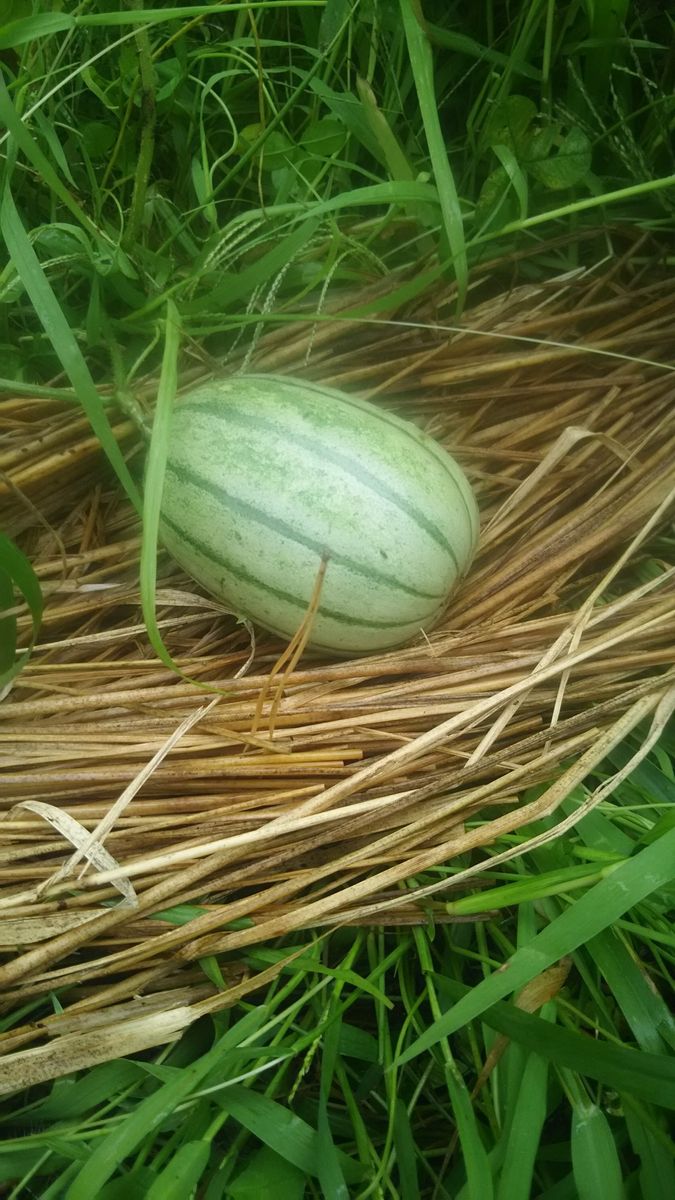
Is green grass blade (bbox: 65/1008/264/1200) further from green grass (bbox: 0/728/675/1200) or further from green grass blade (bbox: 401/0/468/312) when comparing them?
green grass blade (bbox: 401/0/468/312)

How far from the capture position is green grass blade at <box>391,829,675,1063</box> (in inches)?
31.9

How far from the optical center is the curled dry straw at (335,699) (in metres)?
0.94

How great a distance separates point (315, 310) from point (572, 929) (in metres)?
0.93

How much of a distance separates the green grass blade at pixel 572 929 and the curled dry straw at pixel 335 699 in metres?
0.09

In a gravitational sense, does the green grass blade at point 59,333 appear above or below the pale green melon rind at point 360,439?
above

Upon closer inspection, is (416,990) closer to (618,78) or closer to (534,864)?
(534,864)

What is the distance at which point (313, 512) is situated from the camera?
1047 millimetres

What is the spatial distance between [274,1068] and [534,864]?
36 centimetres

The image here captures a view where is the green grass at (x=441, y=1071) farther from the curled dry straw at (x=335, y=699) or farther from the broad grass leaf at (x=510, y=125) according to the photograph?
the broad grass leaf at (x=510, y=125)

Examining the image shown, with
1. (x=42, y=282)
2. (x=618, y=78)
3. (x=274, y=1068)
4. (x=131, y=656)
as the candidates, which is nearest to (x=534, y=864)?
(x=274, y=1068)

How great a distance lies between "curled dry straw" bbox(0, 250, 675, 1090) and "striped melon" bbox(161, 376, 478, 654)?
0.08 metres

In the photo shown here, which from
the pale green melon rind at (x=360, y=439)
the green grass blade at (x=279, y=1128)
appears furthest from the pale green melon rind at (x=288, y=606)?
the green grass blade at (x=279, y=1128)

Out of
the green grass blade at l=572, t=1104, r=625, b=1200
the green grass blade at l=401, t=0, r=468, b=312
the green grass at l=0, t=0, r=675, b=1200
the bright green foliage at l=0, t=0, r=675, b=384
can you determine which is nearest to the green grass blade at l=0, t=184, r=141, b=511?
the green grass at l=0, t=0, r=675, b=1200

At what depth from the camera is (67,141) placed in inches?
53.4
